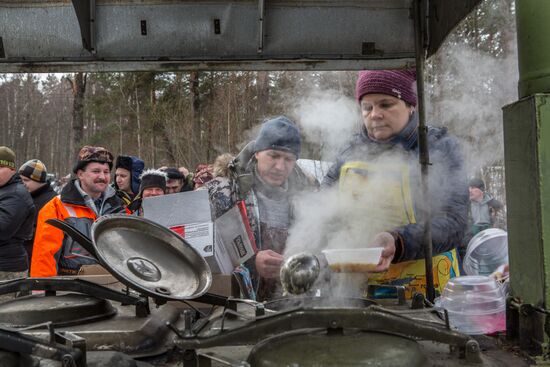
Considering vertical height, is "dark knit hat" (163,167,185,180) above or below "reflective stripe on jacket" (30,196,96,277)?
above

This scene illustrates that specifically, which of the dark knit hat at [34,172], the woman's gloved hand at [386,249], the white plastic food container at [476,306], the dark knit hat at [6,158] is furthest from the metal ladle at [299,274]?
the dark knit hat at [34,172]

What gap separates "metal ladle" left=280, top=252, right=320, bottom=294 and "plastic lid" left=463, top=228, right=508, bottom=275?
1.69 meters

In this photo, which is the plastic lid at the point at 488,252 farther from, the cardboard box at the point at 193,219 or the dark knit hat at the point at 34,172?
the dark knit hat at the point at 34,172

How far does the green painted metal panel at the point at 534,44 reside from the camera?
1574mm

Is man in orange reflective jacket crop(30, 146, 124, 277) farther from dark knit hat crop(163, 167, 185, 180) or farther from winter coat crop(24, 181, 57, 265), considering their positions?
winter coat crop(24, 181, 57, 265)

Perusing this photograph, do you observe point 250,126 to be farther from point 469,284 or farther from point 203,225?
point 469,284

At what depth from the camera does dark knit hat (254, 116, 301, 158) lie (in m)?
3.25

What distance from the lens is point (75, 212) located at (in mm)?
3982

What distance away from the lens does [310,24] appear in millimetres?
2572

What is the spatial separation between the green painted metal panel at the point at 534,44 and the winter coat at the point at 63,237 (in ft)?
9.30

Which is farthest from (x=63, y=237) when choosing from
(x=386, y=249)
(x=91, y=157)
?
(x=386, y=249)

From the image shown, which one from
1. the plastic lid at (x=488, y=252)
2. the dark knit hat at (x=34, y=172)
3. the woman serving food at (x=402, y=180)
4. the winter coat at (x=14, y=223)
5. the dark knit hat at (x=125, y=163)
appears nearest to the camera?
the woman serving food at (x=402, y=180)

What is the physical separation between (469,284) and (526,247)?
40cm

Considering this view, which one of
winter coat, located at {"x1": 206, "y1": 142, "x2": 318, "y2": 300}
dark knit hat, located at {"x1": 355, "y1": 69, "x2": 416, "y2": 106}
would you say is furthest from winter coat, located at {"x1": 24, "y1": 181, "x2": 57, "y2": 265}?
dark knit hat, located at {"x1": 355, "y1": 69, "x2": 416, "y2": 106}
